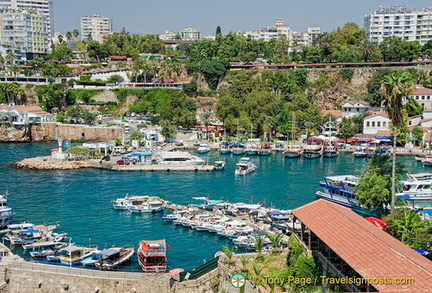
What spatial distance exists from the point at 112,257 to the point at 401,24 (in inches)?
5670

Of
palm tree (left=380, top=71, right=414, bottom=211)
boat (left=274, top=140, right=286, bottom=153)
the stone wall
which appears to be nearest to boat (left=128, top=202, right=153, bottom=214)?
the stone wall

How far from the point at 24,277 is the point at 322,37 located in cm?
11137

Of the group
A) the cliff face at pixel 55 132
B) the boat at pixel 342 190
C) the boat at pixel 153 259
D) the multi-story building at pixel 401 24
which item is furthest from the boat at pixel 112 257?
the multi-story building at pixel 401 24

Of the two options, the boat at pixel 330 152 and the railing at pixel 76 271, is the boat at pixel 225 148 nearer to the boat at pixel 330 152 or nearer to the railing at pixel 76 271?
the boat at pixel 330 152

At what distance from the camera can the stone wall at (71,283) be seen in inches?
1098

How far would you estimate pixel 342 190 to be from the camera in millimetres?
47719

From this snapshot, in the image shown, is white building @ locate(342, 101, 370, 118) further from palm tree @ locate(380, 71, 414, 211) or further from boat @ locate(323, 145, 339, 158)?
palm tree @ locate(380, 71, 414, 211)

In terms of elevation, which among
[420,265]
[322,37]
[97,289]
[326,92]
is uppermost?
[322,37]

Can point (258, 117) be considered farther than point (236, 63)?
No

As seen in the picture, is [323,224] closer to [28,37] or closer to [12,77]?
[12,77]

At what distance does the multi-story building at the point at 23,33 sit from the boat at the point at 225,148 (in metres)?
81.7

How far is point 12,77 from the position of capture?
11831cm

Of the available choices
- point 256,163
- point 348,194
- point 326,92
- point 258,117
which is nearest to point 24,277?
point 348,194

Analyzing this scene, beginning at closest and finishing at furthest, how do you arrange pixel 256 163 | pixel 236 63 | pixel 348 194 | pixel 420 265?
pixel 420 265 → pixel 348 194 → pixel 256 163 → pixel 236 63
